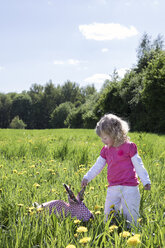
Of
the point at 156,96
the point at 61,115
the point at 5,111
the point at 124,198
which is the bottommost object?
the point at 124,198

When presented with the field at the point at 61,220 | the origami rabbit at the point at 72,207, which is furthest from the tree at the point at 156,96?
the origami rabbit at the point at 72,207

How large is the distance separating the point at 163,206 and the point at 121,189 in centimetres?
41

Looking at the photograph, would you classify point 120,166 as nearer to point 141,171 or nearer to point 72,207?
point 141,171

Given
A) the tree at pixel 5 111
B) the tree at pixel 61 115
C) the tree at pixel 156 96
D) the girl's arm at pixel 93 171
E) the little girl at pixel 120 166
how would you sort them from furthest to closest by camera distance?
the tree at pixel 5 111 < the tree at pixel 61 115 < the tree at pixel 156 96 < the girl's arm at pixel 93 171 < the little girl at pixel 120 166

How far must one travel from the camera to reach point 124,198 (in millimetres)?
2293

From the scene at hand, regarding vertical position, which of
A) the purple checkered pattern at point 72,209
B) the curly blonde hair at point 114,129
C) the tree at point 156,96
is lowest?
the purple checkered pattern at point 72,209

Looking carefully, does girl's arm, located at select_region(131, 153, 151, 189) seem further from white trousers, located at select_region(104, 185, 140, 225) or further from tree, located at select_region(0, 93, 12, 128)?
tree, located at select_region(0, 93, 12, 128)

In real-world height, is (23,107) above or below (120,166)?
above

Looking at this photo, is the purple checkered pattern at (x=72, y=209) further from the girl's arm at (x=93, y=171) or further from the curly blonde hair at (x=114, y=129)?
the curly blonde hair at (x=114, y=129)

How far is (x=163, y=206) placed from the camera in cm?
228

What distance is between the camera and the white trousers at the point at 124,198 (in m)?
2.24

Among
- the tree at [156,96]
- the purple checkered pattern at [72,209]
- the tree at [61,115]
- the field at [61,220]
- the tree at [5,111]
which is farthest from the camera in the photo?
the tree at [5,111]

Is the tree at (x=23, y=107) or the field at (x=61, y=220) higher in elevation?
the tree at (x=23, y=107)

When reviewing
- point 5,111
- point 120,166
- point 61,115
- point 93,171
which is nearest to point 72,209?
point 93,171
